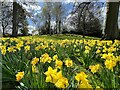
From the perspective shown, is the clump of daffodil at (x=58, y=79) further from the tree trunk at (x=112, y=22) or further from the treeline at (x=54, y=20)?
the treeline at (x=54, y=20)

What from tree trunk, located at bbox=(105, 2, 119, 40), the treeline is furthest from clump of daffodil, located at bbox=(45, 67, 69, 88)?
the treeline

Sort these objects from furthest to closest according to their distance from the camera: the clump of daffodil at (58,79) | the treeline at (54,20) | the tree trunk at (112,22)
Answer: the treeline at (54,20)
the tree trunk at (112,22)
the clump of daffodil at (58,79)

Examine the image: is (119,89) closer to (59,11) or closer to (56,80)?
(56,80)

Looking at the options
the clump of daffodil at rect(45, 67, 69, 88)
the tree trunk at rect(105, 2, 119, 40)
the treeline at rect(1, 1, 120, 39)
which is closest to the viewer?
the clump of daffodil at rect(45, 67, 69, 88)

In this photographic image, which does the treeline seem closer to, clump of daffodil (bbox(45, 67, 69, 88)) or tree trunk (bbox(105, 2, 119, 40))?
tree trunk (bbox(105, 2, 119, 40))

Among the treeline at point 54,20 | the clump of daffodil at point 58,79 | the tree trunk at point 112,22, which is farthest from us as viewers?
the treeline at point 54,20

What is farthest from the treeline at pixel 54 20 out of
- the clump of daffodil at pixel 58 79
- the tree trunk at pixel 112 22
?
the clump of daffodil at pixel 58 79

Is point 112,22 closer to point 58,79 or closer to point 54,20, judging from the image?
point 58,79

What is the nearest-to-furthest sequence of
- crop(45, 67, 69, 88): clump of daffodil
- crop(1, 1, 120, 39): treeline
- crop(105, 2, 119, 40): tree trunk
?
crop(45, 67, 69, 88): clump of daffodil < crop(105, 2, 119, 40): tree trunk < crop(1, 1, 120, 39): treeline

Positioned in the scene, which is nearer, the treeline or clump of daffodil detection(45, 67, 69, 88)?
clump of daffodil detection(45, 67, 69, 88)

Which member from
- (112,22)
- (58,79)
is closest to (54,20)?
(112,22)

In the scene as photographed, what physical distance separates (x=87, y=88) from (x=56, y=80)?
0.63 feet

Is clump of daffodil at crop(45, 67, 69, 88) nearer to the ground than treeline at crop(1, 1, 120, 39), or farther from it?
nearer to the ground

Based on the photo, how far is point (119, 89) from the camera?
1892 mm
